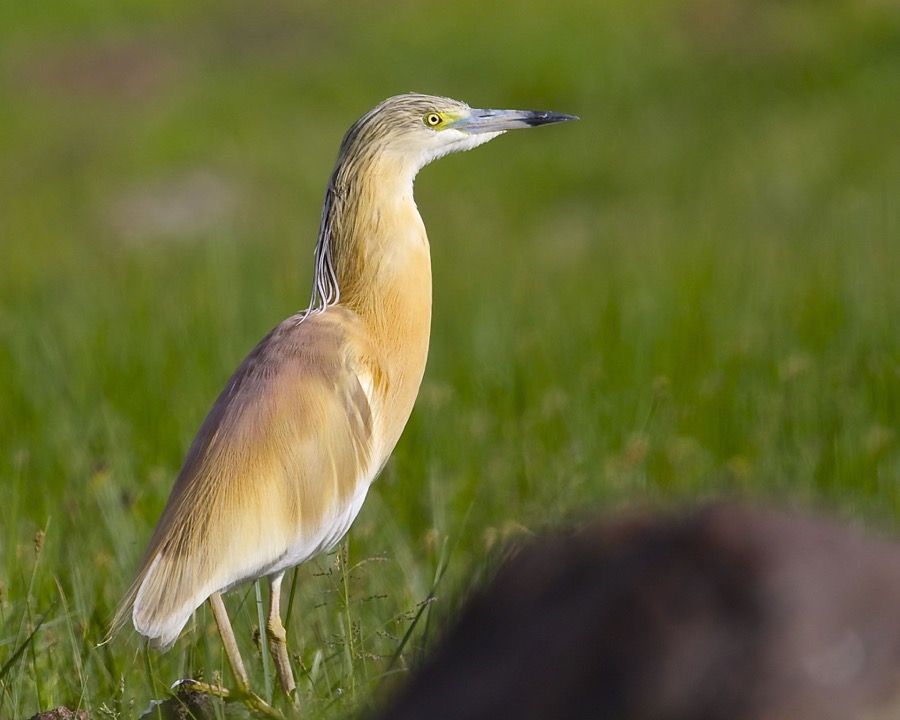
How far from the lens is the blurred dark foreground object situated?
94 cm

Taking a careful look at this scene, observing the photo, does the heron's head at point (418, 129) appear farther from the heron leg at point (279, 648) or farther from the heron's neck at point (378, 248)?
the heron leg at point (279, 648)

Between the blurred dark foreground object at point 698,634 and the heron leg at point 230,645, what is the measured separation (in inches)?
47.8

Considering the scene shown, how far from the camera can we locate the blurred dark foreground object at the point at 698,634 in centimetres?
94

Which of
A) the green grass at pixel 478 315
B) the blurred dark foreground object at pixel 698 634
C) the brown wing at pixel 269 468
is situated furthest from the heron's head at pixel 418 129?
the blurred dark foreground object at pixel 698 634

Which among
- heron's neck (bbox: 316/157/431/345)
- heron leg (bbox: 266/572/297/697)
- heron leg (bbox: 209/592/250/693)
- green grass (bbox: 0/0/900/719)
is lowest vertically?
green grass (bbox: 0/0/900/719)

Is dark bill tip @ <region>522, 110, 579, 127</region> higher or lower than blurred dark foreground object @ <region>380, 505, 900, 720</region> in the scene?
higher

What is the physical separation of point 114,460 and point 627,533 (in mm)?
3182

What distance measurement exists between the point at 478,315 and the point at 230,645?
A: 3.65m

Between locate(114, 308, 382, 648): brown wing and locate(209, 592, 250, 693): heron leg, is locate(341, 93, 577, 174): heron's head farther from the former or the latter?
locate(209, 592, 250, 693): heron leg

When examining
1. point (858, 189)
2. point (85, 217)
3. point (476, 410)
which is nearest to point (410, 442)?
point (476, 410)

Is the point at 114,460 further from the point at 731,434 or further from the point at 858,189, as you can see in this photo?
the point at 858,189

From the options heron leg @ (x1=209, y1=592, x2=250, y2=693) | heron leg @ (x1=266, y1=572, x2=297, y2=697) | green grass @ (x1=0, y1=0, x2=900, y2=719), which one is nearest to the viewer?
heron leg @ (x1=209, y1=592, x2=250, y2=693)

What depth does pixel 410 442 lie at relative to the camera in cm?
451

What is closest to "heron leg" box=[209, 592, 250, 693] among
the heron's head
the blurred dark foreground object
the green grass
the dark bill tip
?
the green grass
